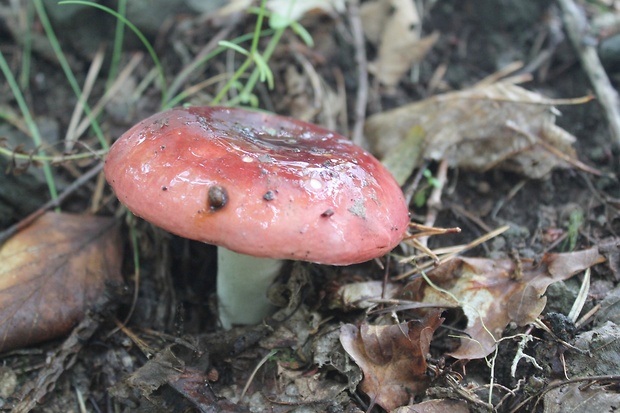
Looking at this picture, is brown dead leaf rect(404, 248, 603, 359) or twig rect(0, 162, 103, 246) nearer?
brown dead leaf rect(404, 248, 603, 359)

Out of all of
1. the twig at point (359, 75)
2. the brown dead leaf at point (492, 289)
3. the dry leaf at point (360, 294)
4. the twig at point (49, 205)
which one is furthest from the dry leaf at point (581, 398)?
the twig at point (49, 205)

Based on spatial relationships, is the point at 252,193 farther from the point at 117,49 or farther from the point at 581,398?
the point at 117,49

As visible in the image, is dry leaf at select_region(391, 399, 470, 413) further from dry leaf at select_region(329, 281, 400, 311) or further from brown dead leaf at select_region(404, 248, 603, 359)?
dry leaf at select_region(329, 281, 400, 311)

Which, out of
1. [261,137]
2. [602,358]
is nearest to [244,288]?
[261,137]

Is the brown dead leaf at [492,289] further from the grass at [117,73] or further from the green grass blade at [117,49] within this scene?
the green grass blade at [117,49]

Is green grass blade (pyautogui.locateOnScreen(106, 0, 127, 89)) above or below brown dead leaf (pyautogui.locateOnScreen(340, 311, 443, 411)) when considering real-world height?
above

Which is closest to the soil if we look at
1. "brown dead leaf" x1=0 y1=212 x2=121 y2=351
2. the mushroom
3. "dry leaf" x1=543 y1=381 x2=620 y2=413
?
"dry leaf" x1=543 y1=381 x2=620 y2=413
